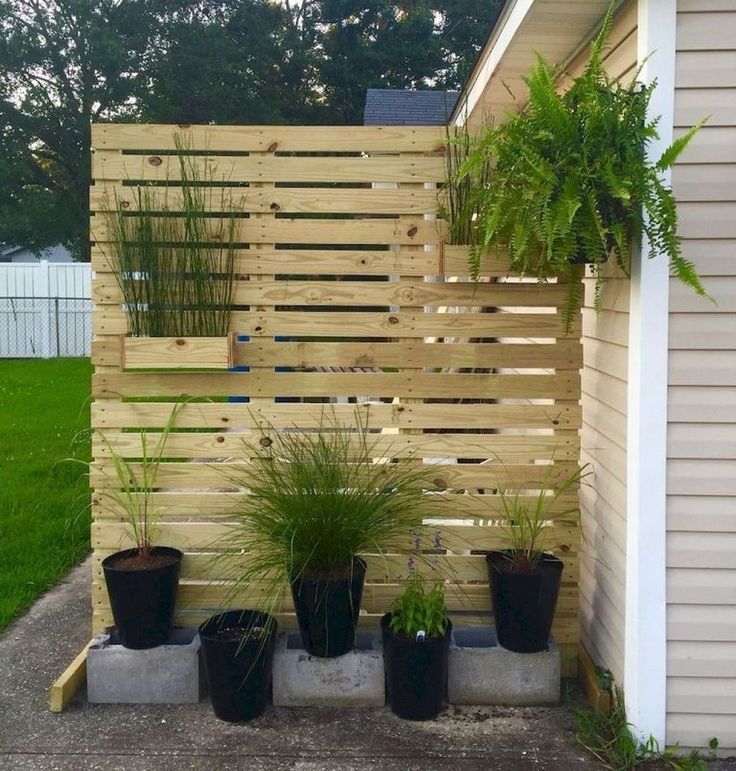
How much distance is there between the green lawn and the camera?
458cm

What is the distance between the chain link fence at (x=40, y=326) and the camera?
51.7ft

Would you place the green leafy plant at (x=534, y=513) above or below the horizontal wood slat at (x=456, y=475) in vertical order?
below

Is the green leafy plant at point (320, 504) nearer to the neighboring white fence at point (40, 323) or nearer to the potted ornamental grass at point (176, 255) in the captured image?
the potted ornamental grass at point (176, 255)

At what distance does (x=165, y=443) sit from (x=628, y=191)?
1.90 m

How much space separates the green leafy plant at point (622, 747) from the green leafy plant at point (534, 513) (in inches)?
23.2

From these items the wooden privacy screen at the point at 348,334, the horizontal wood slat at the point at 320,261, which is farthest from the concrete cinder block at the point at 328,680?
the horizontal wood slat at the point at 320,261

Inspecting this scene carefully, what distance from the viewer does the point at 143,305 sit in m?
3.35

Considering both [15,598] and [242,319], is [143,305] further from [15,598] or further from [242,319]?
[15,598]

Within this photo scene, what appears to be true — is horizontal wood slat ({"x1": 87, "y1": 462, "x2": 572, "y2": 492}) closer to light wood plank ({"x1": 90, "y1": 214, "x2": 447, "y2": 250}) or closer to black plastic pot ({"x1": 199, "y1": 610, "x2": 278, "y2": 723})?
black plastic pot ({"x1": 199, "y1": 610, "x2": 278, "y2": 723})

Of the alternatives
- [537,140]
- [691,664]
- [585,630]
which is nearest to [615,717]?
[691,664]

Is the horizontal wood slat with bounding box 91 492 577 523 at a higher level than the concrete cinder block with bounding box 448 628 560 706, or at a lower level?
higher

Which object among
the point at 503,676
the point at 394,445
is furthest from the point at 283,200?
the point at 503,676

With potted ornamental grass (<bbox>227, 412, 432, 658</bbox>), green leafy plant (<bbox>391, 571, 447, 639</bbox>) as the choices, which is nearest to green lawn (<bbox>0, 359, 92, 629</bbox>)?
potted ornamental grass (<bbox>227, 412, 432, 658</bbox>)

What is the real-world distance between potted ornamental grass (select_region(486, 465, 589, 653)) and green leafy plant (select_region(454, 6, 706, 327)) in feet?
3.05
